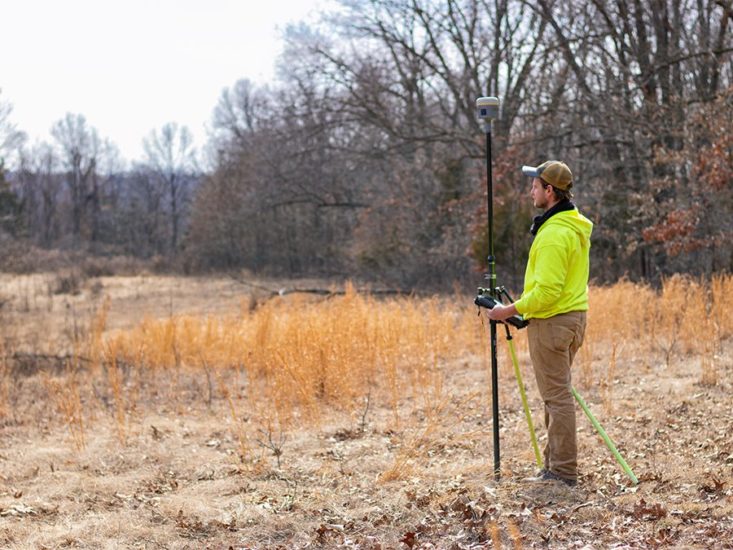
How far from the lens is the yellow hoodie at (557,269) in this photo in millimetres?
4508

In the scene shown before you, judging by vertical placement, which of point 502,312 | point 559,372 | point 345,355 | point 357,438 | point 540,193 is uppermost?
point 540,193

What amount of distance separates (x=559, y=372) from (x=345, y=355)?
364 centimetres

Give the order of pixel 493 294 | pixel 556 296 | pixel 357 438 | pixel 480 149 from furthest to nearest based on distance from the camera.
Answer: pixel 480 149 → pixel 357 438 → pixel 493 294 → pixel 556 296

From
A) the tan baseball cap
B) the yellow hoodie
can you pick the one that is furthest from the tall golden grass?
the tan baseball cap

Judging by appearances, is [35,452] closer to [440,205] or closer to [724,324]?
[724,324]

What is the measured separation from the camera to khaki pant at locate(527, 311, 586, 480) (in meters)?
4.64

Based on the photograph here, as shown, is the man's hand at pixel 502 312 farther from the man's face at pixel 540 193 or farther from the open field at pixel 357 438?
the open field at pixel 357 438

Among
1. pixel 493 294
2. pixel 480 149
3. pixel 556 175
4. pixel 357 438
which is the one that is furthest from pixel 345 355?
pixel 480 149

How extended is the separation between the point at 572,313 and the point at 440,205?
1775 cm

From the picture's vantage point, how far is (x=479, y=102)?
496cm

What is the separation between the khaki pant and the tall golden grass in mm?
1860

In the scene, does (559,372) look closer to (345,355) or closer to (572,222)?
(572,222)

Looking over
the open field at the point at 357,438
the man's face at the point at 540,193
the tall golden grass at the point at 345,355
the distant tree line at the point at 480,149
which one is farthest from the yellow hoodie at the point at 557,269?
the distant tree line at the point at 480,149

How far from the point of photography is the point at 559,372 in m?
4.68
